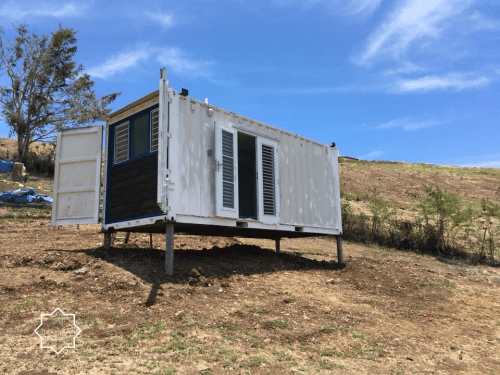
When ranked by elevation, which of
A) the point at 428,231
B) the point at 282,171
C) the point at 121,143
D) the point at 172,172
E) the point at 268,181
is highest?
the point at 121,143

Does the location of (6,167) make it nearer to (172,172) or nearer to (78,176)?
(78,176)

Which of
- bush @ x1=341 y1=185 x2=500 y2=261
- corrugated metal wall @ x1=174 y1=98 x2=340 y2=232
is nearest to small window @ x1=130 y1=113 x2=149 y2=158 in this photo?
corrugated metal wall @ x1=174 y1=98 x2=340 y2=232

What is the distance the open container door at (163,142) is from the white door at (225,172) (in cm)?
134

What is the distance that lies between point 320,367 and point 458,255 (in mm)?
13942

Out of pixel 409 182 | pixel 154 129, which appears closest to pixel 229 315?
pixel 154 129

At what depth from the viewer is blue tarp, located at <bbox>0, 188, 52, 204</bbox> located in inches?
647

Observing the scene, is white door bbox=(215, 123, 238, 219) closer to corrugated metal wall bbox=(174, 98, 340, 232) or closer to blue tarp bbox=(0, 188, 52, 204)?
corrugated metal wall bbox=(174, 98, 340, 232)

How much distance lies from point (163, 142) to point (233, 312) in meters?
3.42

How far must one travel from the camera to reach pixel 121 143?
10211 millimetres

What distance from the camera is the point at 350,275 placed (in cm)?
1162

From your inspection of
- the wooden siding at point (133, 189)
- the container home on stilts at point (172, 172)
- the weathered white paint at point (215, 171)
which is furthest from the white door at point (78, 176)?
the weathered white paint at point (215, 171)

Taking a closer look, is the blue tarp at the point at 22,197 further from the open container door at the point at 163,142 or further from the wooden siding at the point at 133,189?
the open container door at the point at 163,142

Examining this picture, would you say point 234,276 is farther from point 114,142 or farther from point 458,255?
point 458,255

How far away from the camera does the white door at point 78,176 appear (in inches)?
395
